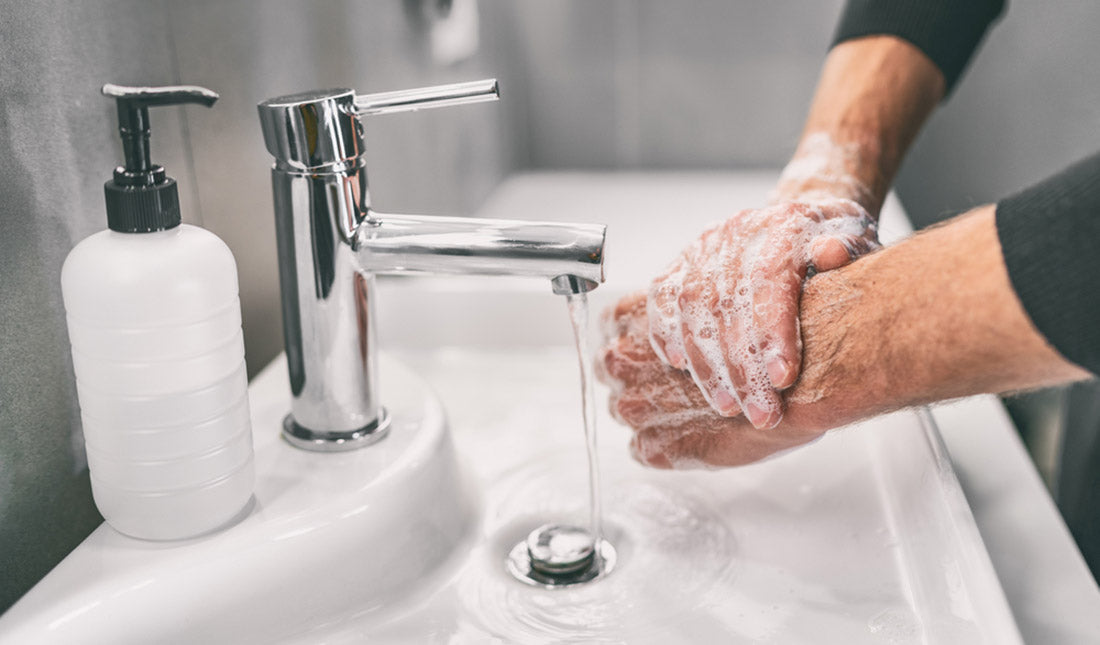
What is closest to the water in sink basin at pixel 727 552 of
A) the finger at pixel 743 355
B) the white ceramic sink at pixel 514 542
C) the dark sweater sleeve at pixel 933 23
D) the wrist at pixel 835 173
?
the white ceramic sink at pixel 514 542

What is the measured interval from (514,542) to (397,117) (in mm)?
457

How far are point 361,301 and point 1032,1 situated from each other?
3.76 feet

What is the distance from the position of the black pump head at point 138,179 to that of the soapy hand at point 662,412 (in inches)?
12.1

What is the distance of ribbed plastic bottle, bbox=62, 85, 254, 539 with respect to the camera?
1.43 feet

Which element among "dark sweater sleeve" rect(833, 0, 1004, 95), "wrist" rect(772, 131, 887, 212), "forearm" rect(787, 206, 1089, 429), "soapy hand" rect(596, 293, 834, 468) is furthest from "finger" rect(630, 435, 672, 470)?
"dark sweater sleeve" rect(833, 0, 1004, 95)

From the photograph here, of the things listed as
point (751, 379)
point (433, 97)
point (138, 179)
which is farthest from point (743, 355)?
point (138, 179)

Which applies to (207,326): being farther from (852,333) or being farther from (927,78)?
(927,78)

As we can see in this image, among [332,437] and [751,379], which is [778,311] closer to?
[751,379]

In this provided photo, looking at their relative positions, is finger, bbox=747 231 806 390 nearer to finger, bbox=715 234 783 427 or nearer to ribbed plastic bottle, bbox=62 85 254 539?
finger, bbox=715 234 783 427

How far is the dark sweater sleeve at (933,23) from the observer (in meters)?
0.92

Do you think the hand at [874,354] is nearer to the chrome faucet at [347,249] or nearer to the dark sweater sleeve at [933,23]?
the chrome faucet at [347,249]

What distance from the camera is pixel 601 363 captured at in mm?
657

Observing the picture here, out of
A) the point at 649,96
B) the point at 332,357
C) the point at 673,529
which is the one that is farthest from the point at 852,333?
the point at 649,96

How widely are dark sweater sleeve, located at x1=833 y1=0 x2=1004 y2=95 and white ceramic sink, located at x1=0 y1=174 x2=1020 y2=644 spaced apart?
429 mm
